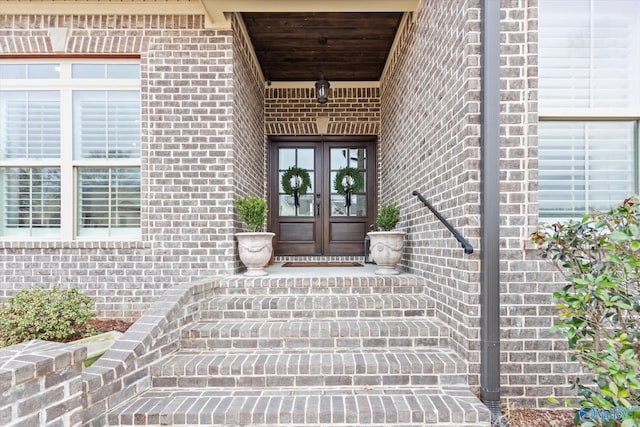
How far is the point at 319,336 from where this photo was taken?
2.51m

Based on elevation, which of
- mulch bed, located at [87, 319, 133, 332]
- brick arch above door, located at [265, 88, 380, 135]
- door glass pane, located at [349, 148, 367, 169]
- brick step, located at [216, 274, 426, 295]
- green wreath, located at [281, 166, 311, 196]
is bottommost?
mulch bed, located at [87, 319, 133, 332]

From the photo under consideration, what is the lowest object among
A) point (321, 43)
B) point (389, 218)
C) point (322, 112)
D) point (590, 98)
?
point (389, 218)

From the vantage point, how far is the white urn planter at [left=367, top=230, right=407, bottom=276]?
10.5 ft

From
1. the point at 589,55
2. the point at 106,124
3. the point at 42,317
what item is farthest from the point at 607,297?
the point at 106,124

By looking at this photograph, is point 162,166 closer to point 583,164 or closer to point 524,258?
point 524,258

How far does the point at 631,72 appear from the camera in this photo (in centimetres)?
236

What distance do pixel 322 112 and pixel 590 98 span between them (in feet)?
11.3

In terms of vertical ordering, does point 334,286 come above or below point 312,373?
above

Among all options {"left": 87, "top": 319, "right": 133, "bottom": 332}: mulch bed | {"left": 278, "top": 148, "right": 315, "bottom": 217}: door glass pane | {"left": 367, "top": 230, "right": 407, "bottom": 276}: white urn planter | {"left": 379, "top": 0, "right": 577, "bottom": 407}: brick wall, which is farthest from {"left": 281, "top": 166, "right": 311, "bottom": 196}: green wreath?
{"left": 379, "top": 0, "right": 577, "bottom": 407}: brick wall

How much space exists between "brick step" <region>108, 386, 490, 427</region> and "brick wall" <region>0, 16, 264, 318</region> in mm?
1574

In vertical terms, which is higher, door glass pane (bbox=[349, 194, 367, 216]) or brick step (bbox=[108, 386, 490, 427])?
door glass pane (bbox=[349, 194, 367, 216])

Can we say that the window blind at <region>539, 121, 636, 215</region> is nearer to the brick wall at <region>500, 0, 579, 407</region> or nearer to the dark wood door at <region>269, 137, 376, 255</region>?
the brick wall at <region>500, 0, 579, 407</region>

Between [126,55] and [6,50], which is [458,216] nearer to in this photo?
[126,55]

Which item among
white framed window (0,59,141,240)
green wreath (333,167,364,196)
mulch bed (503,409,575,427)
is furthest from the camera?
green wreath (333,167,364,196)
